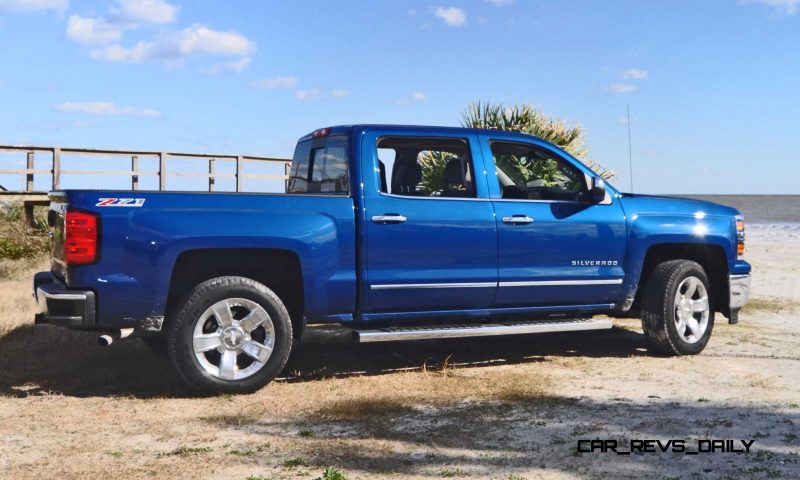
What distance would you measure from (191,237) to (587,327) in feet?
11.1

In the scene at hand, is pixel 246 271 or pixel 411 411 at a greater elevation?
pixel 246 271

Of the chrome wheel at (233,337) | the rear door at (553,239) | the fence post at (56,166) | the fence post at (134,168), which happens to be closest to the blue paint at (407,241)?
the rear door at (553,239)

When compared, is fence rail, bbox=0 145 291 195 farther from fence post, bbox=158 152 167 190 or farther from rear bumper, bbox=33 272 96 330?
rear bumper, bbox=33 272 96 330

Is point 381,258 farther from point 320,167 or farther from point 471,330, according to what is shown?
point 320,167

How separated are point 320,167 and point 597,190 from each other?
7.58 ft

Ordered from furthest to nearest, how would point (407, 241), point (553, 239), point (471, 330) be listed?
point (553, 239) < point (471, 330) < point (407, 241)

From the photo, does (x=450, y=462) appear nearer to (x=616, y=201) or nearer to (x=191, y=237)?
(x=191, y=237)

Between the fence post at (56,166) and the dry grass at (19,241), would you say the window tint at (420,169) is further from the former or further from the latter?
the fence post at (56,166)

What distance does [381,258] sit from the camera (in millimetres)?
6660

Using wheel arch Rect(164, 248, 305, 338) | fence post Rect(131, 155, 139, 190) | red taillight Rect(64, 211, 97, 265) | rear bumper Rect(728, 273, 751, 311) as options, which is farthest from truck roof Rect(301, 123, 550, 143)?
fence post Rect(131, 155, 139, 190)

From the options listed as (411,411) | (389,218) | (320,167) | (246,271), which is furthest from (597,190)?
(246,271)

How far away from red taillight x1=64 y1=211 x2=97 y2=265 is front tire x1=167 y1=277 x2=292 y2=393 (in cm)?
73

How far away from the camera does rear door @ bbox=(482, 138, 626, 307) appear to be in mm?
A: 7148

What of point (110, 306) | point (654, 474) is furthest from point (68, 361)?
point (654, 474)
